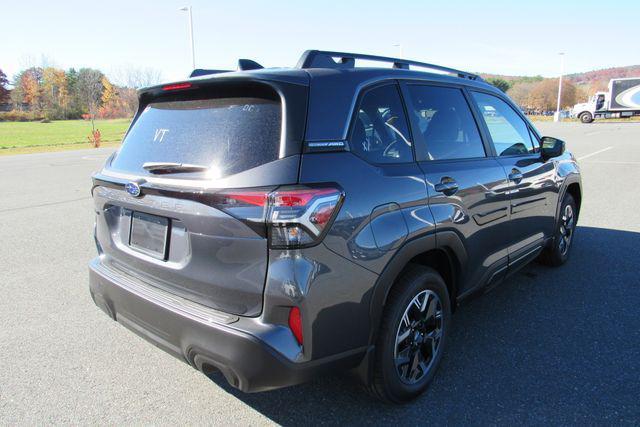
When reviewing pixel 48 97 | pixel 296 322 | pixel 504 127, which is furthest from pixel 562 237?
pixel 48 97

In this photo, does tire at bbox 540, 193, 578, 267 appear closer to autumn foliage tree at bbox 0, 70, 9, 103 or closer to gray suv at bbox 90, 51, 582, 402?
gray suv at bbox 90, 51, 582, 402

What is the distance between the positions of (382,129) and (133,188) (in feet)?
4.39

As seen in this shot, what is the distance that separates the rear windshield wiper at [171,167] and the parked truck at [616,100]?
182 ft

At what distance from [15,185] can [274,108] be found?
35.0ft

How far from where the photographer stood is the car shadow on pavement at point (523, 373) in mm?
2541

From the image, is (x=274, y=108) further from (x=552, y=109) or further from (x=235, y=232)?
(x=552, y=109)

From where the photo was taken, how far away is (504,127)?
12.4 ft

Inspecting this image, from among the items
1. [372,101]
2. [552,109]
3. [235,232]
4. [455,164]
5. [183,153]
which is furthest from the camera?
[552,109]

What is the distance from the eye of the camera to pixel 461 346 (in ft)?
10.7

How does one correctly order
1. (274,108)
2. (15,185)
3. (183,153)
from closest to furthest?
(274,108) → (183,153) → (15,185)

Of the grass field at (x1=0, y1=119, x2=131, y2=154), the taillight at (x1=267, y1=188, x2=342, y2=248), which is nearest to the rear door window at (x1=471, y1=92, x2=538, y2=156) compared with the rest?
the taillight at (x1=267, y1=188, x2=342, y2=248)

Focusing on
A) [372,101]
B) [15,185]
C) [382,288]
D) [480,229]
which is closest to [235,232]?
[382,288]

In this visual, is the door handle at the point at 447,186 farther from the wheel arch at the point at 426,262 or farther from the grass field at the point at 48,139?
the grass field at the point at 48,139

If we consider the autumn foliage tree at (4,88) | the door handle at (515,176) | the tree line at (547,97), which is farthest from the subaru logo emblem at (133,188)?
the autumn foliage tree at (4,88)
